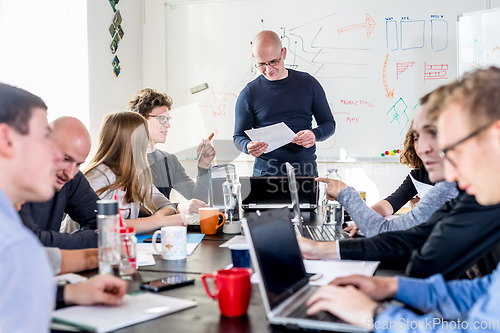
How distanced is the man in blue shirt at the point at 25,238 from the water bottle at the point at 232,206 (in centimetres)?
86

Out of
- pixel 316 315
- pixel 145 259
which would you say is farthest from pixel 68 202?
pixel 316 315

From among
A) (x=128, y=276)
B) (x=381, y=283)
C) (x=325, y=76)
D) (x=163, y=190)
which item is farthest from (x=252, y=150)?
(x=381, y=283)

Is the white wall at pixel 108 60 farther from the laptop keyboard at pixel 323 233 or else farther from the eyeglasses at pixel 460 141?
the eyeglasses at pixel 460 141

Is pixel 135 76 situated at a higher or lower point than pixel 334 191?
higher

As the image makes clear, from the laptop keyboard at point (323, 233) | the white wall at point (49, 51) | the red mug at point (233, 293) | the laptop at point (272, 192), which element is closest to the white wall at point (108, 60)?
the white wall at point (49, 51)

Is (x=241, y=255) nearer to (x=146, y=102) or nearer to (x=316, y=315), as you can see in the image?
(x=316, y=315)

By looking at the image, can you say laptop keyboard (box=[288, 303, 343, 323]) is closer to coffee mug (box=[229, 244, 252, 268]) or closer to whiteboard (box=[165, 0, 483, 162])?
coffee mug (box=[229, 244, 252, 268])

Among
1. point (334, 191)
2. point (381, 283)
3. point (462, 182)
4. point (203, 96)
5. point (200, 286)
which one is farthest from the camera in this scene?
point (203, 96)

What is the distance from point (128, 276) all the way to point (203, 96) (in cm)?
279

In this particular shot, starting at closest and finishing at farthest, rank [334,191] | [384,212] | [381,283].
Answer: [381,283], [334,191], [384,212]

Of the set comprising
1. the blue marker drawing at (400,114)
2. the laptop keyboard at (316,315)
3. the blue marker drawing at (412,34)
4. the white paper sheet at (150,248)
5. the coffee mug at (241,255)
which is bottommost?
the white paper sheet at (150,248)

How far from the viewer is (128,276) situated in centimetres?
113

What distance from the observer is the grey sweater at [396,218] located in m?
1.42

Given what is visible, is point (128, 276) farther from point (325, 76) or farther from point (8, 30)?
point (325, 76)
